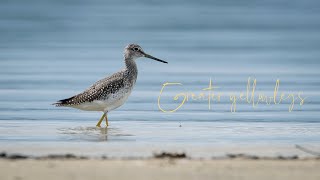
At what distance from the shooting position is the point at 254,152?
848 cm

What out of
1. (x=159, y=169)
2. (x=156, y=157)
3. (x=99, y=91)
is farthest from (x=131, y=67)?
(x=159, y=169)

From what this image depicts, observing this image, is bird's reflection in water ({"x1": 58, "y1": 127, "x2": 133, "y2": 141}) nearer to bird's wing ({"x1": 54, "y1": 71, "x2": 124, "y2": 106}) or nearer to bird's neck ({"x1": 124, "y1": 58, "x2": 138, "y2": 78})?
bird's wing ({"x1": 54, "y1": 71, "x2": 124, "y2": 106})

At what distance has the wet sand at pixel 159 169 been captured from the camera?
258 inches

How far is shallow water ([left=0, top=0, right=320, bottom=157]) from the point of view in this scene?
9.80 m

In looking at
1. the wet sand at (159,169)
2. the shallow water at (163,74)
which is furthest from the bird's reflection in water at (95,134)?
the wet sand at (159,169)

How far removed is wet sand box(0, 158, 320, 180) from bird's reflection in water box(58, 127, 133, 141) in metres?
2.35

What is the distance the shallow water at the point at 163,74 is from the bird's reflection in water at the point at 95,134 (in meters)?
0.01

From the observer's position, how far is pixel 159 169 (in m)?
6.89

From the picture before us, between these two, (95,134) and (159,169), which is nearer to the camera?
(159,169)

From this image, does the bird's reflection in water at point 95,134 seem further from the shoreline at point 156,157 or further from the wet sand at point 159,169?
the wet sand at point 159,169

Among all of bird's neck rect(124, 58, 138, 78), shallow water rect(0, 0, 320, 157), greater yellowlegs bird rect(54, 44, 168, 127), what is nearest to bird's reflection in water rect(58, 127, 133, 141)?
shallow water rect(0, 0, 320, 157)

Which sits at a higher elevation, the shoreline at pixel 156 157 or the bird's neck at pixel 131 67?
the bird's neck at pixel 131 67

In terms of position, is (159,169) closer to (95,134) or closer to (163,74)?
(95,134)

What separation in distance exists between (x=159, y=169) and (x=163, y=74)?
38.2ft
